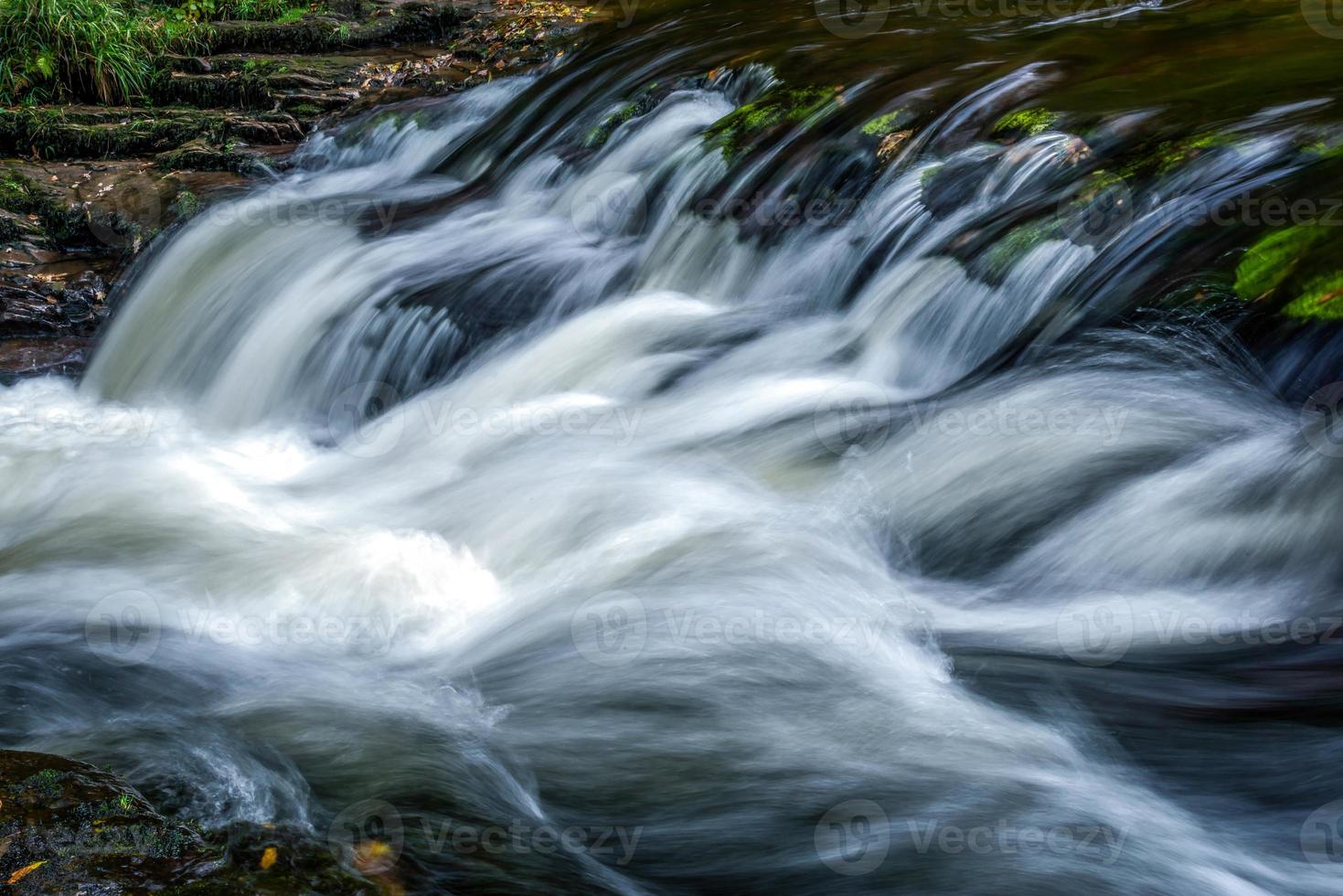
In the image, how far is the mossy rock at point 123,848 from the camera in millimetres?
2350

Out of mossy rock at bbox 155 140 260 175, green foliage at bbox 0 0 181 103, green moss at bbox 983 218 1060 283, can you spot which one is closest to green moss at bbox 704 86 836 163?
green moss at bbox 983 218 1060 283

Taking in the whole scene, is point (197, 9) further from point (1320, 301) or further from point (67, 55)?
point (1320, 301)

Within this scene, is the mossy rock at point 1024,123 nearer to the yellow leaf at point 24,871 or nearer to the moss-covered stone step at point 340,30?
the yellow leaf at point 24,871

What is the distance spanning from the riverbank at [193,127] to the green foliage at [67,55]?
0.65 feet

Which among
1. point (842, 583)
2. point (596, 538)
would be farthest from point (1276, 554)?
point (596, 538)

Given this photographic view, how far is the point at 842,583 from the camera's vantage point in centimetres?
390

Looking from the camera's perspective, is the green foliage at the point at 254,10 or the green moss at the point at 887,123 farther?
the green foliage at the point at 254,10

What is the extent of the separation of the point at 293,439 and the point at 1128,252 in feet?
12.7

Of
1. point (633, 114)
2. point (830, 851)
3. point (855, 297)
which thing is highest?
point (633, 114)

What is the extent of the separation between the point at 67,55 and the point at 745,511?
285 inches

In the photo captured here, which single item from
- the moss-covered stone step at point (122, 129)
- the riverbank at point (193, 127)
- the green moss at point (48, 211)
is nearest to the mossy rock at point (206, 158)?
the riverbank at point (193, 127)

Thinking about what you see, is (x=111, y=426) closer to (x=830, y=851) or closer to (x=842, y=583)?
(x=842, y=583)

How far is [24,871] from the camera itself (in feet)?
7.63

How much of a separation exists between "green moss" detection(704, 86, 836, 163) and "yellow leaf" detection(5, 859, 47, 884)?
194 inches
